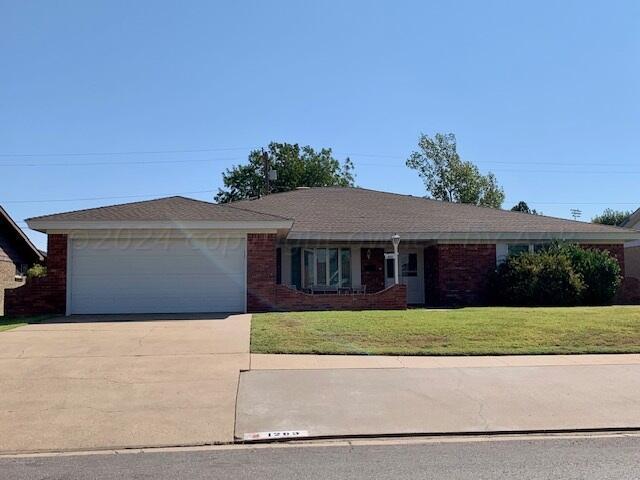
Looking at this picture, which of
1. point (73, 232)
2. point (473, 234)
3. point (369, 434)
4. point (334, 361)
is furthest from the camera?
point (473, 234)

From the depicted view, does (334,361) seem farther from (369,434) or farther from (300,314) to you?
(300,314)

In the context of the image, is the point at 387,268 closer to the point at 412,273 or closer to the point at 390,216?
the point at 412,273

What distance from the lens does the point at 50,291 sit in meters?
16.6

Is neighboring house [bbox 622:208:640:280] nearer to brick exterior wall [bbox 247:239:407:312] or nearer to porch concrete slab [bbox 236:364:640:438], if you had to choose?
brick exterior wall [bbox 247:239:407:312]

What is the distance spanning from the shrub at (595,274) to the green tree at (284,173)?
35.1 metres

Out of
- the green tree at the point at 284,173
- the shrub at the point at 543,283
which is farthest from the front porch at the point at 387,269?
the green tree at the point at 284,173

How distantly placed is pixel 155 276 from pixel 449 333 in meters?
8.58

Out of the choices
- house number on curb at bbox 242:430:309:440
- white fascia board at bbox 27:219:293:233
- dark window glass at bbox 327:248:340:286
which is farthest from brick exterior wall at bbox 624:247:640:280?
house number on curb at bbox 242:430:309:440

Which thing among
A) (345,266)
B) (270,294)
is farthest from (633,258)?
(270,294)

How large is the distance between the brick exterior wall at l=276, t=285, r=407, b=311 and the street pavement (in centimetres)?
1097

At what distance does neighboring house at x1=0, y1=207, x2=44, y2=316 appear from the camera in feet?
84.1

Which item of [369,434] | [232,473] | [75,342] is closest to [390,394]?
[369,434]

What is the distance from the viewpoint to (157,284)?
16.9 m

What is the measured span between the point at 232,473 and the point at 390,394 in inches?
127
